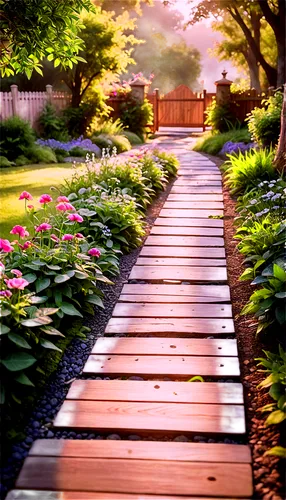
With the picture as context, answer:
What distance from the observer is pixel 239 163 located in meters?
7.71

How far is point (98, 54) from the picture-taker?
14.4 meters

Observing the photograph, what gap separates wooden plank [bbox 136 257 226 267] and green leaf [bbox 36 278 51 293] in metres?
1.53

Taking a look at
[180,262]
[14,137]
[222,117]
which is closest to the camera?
[180,262]

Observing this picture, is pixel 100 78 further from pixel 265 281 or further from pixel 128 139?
pixel 265 281

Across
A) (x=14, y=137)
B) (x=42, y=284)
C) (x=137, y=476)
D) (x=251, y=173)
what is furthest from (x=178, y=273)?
(x=14, y=137)

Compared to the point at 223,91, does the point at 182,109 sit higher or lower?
lower

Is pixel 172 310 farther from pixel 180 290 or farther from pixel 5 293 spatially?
pixel 5 293

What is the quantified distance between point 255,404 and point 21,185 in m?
6.40

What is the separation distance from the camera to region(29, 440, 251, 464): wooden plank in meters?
2.26

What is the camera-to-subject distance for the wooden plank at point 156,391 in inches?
105

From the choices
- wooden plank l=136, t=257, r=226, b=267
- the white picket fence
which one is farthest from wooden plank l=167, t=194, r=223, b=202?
the white picket fence

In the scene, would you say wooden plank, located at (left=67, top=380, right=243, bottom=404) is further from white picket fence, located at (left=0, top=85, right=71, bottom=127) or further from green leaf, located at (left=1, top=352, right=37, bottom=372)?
white picket fence, located at (left=0, top=85, right=71, bottom=127)

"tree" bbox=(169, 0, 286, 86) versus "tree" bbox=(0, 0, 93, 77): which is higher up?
"tree" bbox=(169, 0, 286, 86)

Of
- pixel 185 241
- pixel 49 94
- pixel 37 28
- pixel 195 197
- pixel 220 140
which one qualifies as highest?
pixel 37 28
